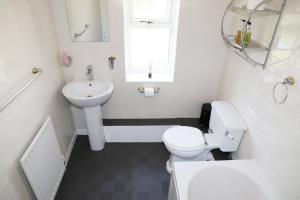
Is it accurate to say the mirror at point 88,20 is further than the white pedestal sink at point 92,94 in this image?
No

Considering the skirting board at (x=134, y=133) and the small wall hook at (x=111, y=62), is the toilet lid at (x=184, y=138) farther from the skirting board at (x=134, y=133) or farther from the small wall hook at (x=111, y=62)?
the small wall hook at (x=111, y=62)

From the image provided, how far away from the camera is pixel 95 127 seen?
2.34 meters

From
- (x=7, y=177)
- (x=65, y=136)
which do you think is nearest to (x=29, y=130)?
(x=7, y=177)

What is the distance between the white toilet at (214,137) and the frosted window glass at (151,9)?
45.0 inches

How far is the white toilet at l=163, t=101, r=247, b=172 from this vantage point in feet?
6.27

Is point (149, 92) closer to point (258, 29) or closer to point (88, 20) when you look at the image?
point (88, 20)

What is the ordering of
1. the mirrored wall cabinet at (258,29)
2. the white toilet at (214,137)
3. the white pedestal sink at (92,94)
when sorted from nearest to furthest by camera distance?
1. the mirrored wall cabinet at (258,29)
2. the white toilet at (214,137)
3. the white pedestal sink at (92,94)

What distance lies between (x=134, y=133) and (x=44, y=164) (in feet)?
3.77

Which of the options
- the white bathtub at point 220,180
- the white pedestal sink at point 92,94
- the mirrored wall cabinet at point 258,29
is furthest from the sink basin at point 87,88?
the mirrored wall cabinet at point 258,29

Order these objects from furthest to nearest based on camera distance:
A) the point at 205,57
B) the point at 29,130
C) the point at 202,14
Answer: the point at 205,57, the point at 202,14, the point at 29,130

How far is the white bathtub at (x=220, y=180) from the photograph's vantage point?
1.59m

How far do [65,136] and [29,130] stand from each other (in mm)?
792

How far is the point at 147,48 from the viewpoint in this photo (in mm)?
2459

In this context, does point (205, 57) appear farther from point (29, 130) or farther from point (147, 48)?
point (29, 130)
